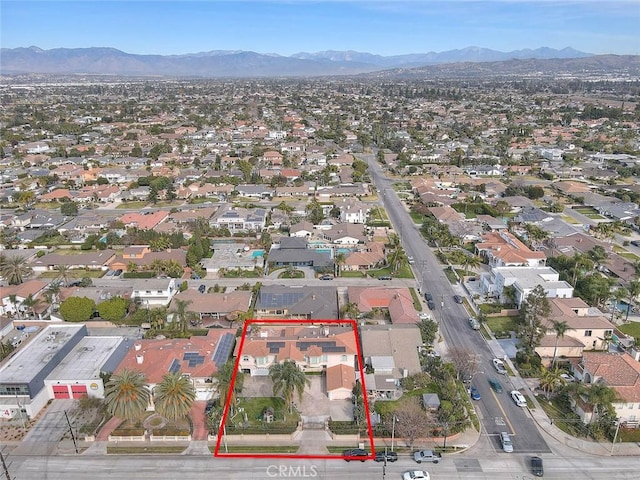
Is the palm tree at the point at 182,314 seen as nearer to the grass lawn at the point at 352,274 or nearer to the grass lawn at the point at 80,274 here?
the grass lawn at the point at 80,274

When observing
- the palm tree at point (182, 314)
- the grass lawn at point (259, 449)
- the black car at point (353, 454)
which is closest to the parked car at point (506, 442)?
the black car at point (353, 454)

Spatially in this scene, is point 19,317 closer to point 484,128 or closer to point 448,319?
point 448,319

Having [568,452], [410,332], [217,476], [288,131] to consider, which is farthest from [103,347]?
[288,131]

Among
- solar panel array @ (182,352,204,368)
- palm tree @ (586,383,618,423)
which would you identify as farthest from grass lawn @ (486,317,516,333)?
solar panel array @ (182,352,204,368)

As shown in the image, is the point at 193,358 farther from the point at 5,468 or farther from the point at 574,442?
the point at 574,442

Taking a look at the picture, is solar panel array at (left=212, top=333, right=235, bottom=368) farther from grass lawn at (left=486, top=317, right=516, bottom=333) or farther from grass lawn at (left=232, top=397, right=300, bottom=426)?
grass lawn at (left=486, top=317, right=516, bottom=333)

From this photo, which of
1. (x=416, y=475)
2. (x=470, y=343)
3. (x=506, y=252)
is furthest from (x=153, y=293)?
(x=506, y=252)

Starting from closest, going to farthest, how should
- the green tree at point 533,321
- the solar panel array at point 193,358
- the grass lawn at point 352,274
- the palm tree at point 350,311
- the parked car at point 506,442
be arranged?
the parked car at point 506,442 < the solar panel array at point 193,358 < the green tree at point 533,321 < the palm tree at point 350,311 < the grass lawn at point 352,274
